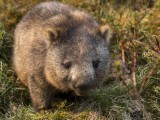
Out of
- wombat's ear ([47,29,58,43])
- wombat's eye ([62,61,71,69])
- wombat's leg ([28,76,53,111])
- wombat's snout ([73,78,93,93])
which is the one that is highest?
wombat's ear ([47,29,58,43])

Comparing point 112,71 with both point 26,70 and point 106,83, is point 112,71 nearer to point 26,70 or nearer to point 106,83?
Result: point 106,83

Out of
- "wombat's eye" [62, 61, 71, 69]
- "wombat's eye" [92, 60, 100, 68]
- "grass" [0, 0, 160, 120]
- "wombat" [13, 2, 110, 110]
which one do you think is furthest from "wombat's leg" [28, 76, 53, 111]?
"wombat's eye" [92, 60, 100, 68]

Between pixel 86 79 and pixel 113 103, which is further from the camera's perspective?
pixel 113 103

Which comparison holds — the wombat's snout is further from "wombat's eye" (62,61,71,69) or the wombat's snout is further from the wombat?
"wombat's eye" (62,61,71,69)

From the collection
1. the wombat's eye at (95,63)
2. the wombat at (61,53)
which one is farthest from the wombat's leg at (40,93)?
the wombat's eye at (95,63)

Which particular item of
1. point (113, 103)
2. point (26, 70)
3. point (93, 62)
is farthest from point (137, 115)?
point (26, 70)

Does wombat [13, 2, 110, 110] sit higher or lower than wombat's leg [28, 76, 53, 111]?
higher
